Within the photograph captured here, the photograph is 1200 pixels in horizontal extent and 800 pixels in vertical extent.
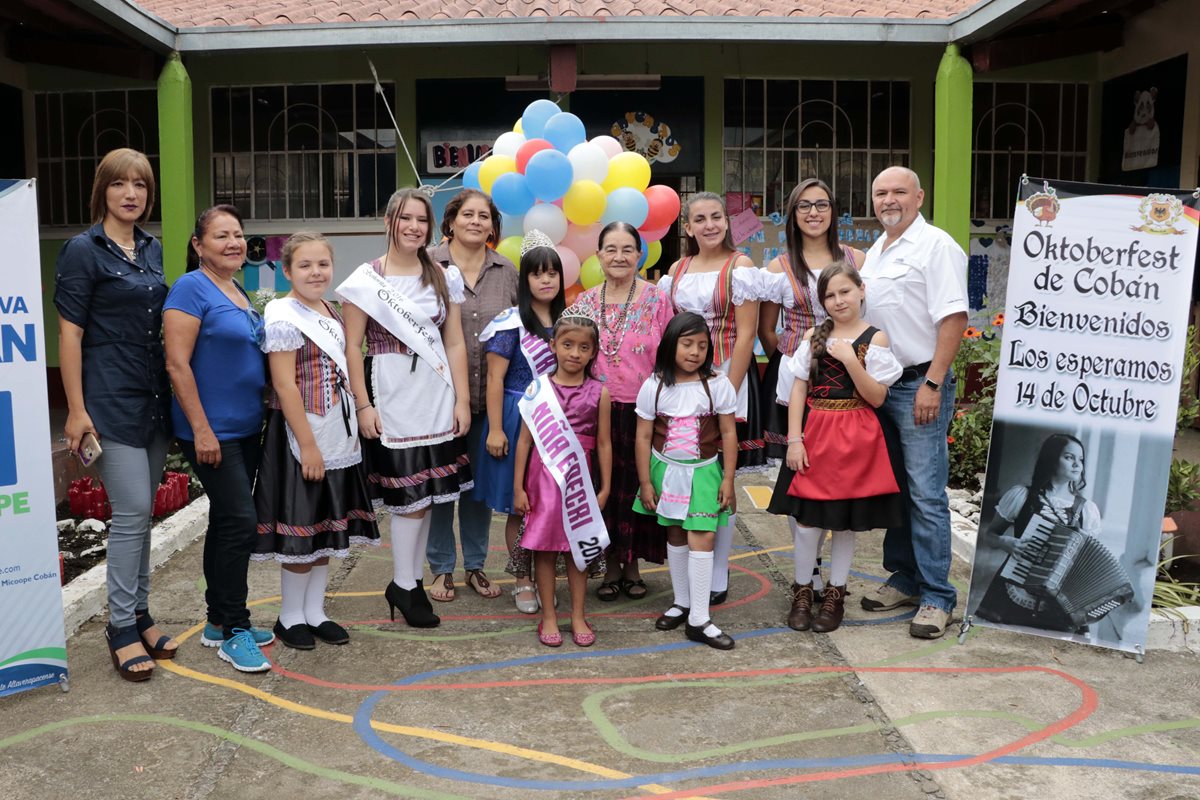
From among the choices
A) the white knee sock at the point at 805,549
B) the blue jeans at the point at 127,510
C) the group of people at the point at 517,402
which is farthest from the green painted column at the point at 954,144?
the blue jeans at the point at 127,510

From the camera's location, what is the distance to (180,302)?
12.2 ft

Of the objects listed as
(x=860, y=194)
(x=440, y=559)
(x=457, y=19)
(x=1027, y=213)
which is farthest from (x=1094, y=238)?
(x=860, y=194)

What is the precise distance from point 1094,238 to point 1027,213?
26 cm

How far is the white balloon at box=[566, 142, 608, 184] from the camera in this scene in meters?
5.76

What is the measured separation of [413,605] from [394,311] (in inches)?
47.0

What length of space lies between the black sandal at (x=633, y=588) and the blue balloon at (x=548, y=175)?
6.78 feet

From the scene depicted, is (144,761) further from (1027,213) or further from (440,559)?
(1027,213)

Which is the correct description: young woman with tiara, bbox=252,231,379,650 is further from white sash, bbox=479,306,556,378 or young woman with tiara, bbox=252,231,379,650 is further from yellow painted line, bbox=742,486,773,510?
yellow painted line, bbox=742,486,773,510

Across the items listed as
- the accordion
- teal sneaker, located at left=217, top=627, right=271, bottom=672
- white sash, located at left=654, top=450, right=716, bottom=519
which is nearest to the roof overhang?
white sash, located at left=654, top=450, right=716, bottom=519

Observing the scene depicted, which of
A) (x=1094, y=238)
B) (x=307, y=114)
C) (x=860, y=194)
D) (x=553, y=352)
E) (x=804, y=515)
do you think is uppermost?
(x=307, y=114)

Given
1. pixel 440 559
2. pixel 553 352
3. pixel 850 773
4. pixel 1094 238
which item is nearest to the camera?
pixel 850 773

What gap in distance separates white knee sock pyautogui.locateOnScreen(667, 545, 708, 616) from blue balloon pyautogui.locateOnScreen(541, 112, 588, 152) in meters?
2.69

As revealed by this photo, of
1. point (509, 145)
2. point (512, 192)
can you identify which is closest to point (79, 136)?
point (509, 145)

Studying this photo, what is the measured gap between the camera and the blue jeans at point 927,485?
4.23 metres
